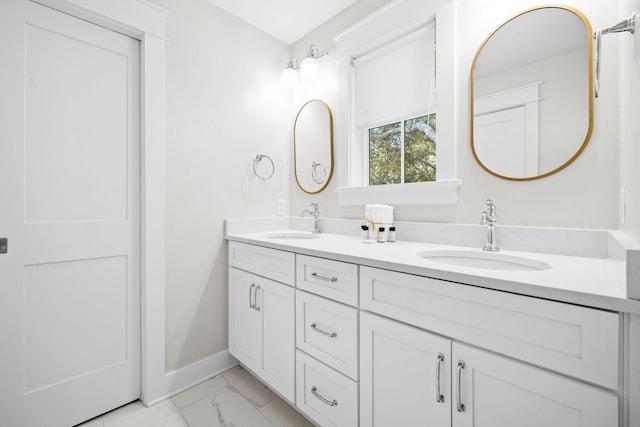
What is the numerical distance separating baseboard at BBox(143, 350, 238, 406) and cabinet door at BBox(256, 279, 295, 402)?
456mm

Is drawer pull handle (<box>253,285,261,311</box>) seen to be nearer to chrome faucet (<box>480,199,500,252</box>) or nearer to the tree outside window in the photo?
the tree outside window

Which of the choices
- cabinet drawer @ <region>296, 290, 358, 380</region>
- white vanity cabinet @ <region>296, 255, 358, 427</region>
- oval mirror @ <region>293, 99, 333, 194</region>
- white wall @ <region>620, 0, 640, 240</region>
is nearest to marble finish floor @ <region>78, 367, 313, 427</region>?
white vanity cabinet @ <region>296, 255, 358, 427</region>

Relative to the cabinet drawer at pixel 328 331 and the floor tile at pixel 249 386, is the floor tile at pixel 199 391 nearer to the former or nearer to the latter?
the floor tile at pixel 249 386

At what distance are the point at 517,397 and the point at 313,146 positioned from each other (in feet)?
6.12

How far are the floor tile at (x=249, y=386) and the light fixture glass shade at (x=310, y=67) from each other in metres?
2.11

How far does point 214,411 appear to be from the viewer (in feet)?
5.07

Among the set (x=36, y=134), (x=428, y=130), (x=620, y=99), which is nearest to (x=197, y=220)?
(x=36, y=134)

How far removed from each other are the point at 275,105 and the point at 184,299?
157 cm

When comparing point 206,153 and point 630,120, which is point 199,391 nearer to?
point 206,153

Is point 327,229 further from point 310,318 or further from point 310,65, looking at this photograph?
A: point 310,65

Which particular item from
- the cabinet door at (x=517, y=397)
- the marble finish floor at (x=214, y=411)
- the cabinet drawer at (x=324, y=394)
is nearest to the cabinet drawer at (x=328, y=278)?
the cabinet drawer at (x=324, y=394)

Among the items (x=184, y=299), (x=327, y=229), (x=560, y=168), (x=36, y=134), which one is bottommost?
(x=184, y=299)

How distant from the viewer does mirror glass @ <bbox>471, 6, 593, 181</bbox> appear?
116cm

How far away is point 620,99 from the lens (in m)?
1.04
